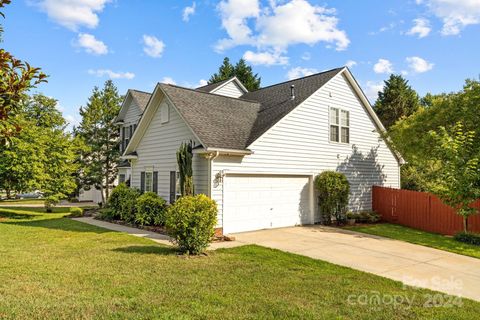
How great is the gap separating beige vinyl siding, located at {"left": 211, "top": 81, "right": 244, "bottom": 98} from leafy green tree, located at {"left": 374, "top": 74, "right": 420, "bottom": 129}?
1990 centimetres

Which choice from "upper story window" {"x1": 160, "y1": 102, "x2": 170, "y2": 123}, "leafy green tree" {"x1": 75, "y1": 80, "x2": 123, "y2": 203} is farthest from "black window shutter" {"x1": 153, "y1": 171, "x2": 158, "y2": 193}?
"leafy green tree" {"x1": 75, "y1": 80, "x2": 123, "y2": 203}

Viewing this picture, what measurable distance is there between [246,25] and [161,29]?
15.6 feet

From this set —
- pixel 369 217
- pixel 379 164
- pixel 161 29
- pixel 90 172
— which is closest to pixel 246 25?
pixel 161 29

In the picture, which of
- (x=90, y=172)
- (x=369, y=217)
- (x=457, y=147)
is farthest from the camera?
(x=90, y=172)

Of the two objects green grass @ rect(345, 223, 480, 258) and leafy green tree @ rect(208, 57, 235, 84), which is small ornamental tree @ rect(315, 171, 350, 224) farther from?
leafy green tree @ rect(208, 57, 235, 84)

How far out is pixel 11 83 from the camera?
3.08 metres

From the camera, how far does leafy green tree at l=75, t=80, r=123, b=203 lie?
26812 millimetres

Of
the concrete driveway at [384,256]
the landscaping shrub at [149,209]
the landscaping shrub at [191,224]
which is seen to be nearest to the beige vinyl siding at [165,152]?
the landscaping shrub at [149,209]

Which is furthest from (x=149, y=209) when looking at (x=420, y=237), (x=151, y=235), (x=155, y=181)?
(x=420, y=237)

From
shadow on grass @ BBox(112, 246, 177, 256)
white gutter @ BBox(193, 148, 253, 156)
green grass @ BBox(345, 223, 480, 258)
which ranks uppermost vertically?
white gutter @ BBox(193, 148, 253, 156)

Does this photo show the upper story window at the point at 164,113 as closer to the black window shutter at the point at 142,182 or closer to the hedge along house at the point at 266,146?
the hedge along house at the point at 266,146

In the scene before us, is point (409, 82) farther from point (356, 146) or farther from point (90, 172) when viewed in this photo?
point (90, 172)

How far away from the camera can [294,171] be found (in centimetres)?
1445

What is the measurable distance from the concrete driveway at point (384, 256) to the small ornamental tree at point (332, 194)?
1529mm
